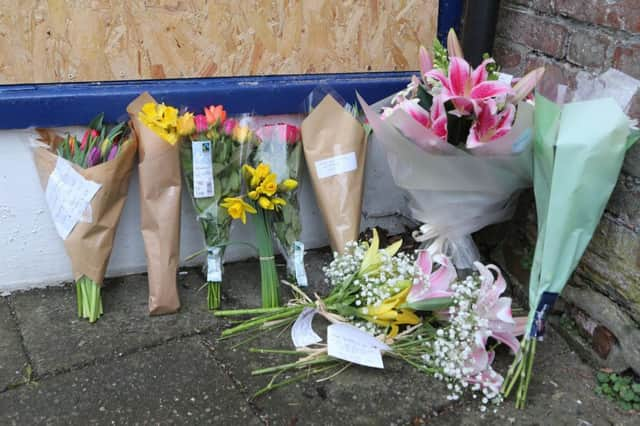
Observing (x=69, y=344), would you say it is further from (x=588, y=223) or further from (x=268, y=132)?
(x=588, y=223)

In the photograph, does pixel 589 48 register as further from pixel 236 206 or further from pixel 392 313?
pixel 236 206

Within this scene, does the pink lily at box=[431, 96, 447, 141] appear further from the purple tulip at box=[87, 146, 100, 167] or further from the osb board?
the purple tulip at box=[87, 146, 100, 167]

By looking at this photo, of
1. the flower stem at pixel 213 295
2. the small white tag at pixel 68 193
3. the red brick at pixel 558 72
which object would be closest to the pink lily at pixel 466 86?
the red brick at pixel 558 72

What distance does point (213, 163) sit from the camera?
232 centimetres

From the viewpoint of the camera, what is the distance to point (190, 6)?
2385 mm

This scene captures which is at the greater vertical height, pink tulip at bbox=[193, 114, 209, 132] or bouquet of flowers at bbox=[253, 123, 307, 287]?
pink tulip at bbox=[193, 114, 209, 132]

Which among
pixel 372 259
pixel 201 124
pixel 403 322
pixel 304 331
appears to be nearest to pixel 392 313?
pixel 403 322

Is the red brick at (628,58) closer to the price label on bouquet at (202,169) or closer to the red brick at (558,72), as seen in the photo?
the red brick at (558,72)

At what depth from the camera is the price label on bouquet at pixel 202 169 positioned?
90.2 inches

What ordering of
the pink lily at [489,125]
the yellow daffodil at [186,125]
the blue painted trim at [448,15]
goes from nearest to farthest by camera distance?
the pink lily at [489,125], the yellow daffodil at [186,125], the blue painted trim at [448,15]

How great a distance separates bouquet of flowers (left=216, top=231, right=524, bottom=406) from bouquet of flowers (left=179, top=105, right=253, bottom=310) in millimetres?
347

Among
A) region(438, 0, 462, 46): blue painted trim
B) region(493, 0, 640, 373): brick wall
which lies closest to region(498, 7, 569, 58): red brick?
region(493, 0, 640, 373): brick wall

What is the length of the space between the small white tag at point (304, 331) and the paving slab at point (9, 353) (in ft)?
2.87

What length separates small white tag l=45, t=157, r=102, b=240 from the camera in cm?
225
